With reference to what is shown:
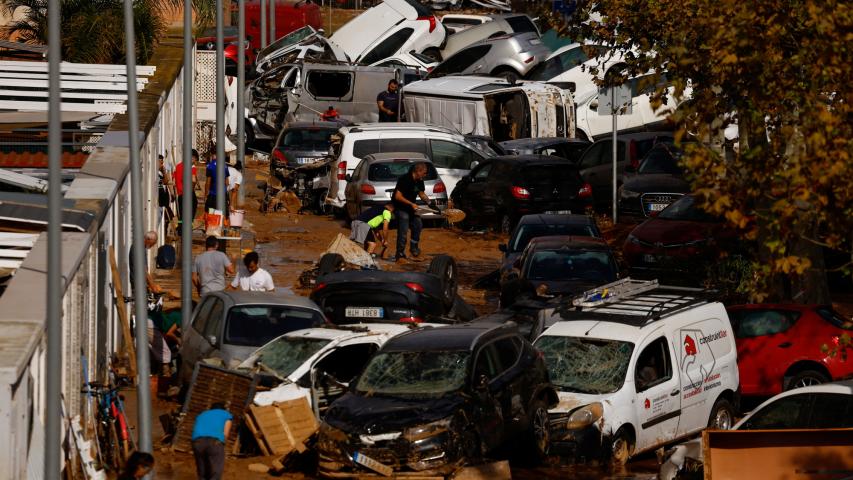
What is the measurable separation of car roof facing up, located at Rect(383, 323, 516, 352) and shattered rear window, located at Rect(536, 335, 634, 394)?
2.75 feet

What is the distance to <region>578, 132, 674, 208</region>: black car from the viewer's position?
1215 inches

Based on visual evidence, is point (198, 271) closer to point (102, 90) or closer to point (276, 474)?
point (276, 474)

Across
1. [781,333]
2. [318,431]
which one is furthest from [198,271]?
[781,333]

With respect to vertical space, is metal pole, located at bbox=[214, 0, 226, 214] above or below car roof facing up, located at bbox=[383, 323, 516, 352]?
above

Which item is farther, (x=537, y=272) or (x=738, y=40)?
(x=537, y=272)

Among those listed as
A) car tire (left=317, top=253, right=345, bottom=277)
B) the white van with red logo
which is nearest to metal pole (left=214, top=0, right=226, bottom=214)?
car tire (left=317, top=253, right=345, bottom=277)

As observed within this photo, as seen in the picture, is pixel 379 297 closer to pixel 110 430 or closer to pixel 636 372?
pixel 636 372

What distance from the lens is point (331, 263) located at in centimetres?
2075

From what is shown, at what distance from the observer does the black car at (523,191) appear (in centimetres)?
2806

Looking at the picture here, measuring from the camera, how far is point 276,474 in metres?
13.9

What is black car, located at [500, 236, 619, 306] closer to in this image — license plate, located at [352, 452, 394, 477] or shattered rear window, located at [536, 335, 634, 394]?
shattered rear window, located at [536, 335, 634, 394]

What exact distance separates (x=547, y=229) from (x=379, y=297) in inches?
253

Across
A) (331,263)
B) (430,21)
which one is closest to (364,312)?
(331,263)

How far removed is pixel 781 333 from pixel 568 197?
1092 cm
